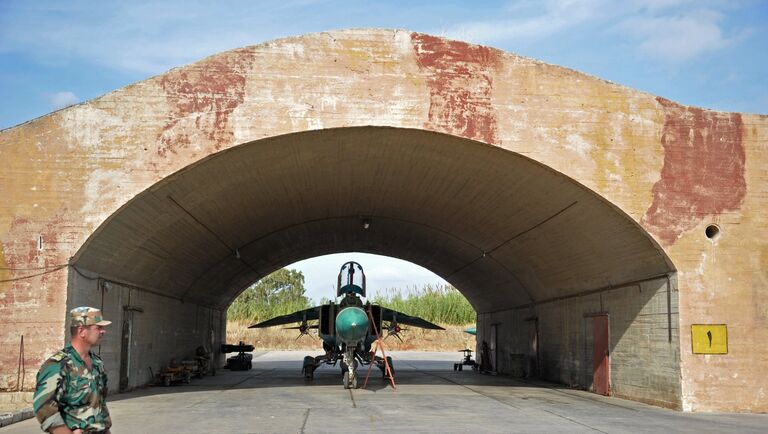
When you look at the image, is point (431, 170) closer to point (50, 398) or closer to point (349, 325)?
point (349, 325)

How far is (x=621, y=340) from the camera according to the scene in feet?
59.8

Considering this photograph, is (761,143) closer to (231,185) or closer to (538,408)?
(538,408)

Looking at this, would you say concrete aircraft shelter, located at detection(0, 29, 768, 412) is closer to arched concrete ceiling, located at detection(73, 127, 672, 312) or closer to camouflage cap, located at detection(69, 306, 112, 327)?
arched concrete ceiling, located at detection(73, 127, 672, 312)

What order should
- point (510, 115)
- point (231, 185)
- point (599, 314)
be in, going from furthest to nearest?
point (599, 314)
point (231, 185)
point (510, 115)

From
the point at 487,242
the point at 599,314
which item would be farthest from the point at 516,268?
the point at 599,314

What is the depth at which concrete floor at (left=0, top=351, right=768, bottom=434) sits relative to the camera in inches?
489

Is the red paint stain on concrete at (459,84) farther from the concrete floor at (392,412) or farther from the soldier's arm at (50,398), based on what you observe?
the soldier's arm at (50,398)

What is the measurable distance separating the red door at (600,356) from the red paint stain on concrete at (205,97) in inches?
418

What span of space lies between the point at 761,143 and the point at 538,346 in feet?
35.7

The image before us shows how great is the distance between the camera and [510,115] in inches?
635

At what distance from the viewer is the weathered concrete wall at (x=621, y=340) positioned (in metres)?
16.0

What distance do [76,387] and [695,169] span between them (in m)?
14.2

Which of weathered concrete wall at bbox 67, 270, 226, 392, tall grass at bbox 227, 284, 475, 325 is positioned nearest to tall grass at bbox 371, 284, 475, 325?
tall grass at bbox 227, 284, 475, 325

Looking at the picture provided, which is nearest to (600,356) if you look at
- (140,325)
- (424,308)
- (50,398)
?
(140,325)
